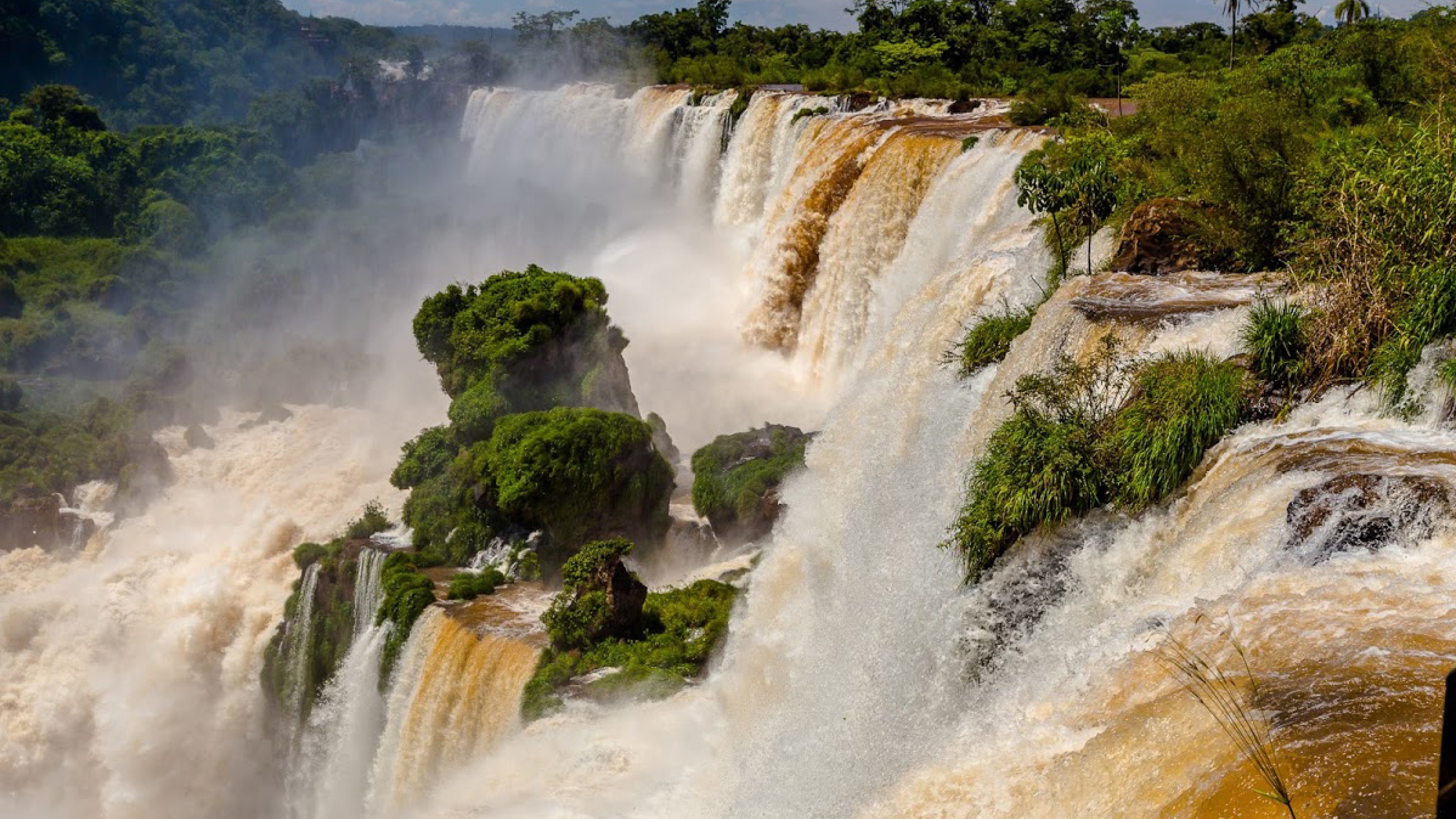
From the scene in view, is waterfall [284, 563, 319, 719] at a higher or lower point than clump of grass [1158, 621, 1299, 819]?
lower

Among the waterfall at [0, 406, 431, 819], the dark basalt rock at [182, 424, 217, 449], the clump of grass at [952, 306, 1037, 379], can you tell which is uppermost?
the clump of grass at [952, 306, 1037, 379]

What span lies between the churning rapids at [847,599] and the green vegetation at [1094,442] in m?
0.24

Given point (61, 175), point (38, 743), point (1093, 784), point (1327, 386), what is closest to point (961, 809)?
point (1093, 784)

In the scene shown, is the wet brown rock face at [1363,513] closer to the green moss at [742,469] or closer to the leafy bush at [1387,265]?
the leafy bush at [1387,265]

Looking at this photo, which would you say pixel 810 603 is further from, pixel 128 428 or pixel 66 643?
pixel 128 428

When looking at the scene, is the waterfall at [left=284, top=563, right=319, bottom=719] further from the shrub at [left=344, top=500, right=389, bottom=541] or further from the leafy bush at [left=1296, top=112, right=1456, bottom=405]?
the leafy bush at [left=1296, top=112, right=1456, bottom=405]

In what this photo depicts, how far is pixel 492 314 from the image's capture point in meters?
21.6

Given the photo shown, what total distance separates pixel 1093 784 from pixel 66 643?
2084 cm

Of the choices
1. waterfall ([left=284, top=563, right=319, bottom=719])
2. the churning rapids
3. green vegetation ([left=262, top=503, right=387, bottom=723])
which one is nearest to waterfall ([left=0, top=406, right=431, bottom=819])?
the churning rapids

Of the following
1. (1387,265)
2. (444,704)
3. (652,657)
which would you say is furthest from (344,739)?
(1387,265)

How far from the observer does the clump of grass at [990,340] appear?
13.5 m

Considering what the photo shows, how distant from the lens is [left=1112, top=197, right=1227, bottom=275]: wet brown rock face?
13.7m

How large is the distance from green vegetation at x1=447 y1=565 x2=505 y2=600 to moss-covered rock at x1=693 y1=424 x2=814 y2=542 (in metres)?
3.50

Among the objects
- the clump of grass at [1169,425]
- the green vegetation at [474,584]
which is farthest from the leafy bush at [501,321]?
the clump of grass at [1169,425]
